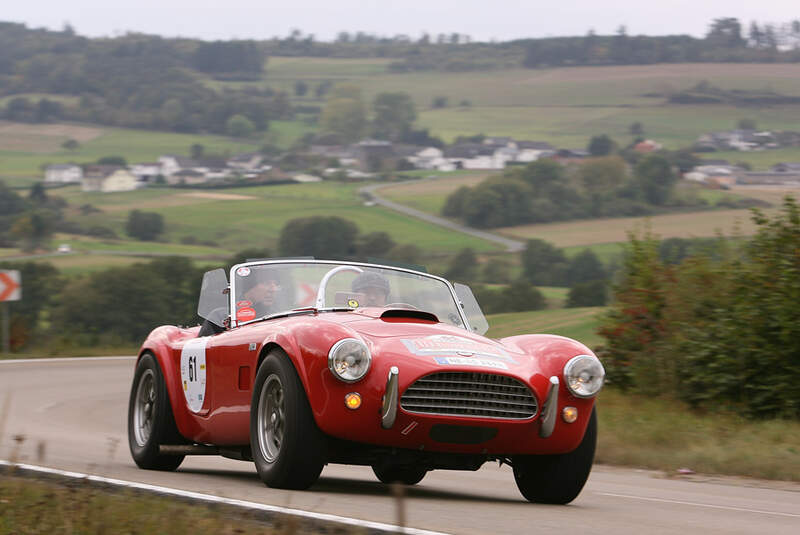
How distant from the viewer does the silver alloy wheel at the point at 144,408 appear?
921 cm

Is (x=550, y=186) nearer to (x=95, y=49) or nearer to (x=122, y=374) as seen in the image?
(x=122, y=374)

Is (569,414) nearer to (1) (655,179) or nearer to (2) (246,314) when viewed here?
(2) (246,314)

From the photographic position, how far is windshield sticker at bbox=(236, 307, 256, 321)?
328 inches

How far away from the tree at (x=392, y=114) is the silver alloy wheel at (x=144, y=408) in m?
116

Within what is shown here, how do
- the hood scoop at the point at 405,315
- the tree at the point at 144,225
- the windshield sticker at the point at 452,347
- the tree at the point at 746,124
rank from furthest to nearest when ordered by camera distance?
the tree at the point at 746,124, the tree at the point at 144,225, the hood scoop at the point at 405,315, the windshield sticker at the point at 452,347

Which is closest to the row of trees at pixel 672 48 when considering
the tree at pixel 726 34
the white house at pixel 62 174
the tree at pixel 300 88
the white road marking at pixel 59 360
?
the tree at pixel 726 34

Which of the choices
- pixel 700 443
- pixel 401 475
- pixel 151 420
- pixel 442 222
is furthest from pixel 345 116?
pixel 401 475

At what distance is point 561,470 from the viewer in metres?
7.22

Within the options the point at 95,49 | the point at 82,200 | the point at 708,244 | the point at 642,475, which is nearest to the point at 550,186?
the point at 82,200

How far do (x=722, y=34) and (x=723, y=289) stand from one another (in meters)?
122

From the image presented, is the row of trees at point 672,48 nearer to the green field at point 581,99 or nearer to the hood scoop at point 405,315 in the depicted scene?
the green field at point 581,99

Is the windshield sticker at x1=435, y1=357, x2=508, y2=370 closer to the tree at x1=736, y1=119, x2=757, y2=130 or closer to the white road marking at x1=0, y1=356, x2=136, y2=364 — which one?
the white road marking at x1=0, y1=356, x2=136, y2=364

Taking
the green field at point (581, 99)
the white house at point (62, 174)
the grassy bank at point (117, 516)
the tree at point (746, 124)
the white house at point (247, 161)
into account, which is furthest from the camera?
the white house at point (247, 161)

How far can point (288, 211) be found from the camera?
88.8 metres
